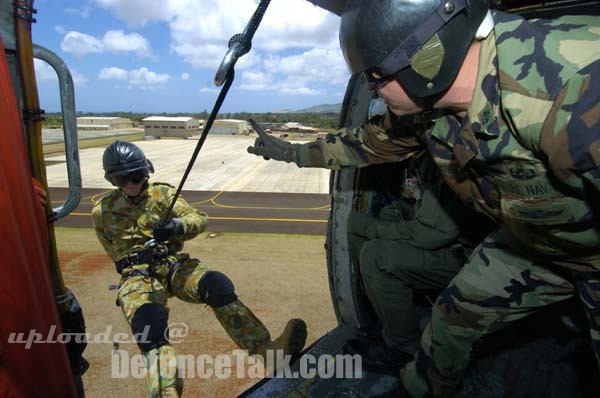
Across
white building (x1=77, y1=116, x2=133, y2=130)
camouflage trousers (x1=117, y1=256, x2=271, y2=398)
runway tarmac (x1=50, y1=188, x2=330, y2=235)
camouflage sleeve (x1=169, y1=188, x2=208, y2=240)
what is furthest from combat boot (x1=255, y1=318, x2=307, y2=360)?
white building (x1=77, y1=116, x2=133, y2=130)

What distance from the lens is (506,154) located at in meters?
1.39

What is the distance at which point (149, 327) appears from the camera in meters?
2.81

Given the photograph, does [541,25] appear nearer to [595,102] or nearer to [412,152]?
[595,102]

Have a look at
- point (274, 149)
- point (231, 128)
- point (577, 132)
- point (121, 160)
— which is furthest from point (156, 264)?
point (231, 128)

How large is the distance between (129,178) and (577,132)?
10.0 feet

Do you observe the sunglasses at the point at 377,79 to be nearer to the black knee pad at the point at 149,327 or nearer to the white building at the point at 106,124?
the black knee pad at the point at 149,327

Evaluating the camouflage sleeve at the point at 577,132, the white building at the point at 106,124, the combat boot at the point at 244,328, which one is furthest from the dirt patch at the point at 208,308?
the white building at the point at 106,124

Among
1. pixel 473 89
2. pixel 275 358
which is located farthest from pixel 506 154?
pixel 275 358

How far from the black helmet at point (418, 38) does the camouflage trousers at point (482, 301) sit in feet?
2.63

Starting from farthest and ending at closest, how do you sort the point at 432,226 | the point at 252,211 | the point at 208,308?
the point at 252,211 < the point at 208,308 < the point at 432,226

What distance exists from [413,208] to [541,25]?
5.35 feet

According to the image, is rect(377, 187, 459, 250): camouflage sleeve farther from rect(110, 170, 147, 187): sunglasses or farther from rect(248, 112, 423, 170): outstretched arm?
rect(110, 170, 147, 187): sunglasses

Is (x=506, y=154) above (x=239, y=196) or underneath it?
above

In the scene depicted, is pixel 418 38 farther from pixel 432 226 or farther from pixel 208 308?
pixel 208 308
